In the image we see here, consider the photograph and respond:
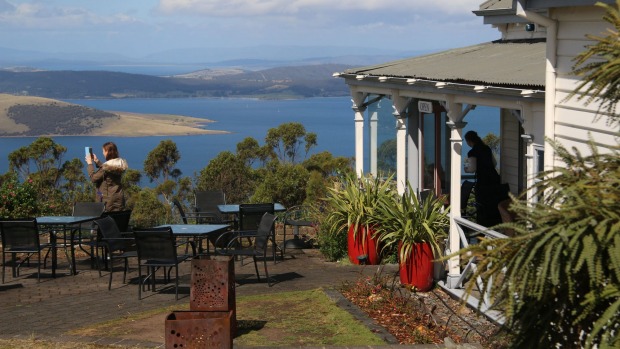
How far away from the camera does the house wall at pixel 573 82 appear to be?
7.99 m

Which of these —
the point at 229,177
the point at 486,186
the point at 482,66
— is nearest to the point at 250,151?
the point at 229,177

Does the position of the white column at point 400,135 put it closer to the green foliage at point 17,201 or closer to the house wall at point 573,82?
the house wall at point 573,82

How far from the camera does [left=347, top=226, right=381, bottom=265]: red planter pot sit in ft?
44.0

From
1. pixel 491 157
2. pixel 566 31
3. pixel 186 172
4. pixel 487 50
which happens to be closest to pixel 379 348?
pixel 566 31

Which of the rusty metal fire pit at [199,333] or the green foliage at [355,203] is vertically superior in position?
the green foliage at [355,203]

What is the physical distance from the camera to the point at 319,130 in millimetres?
187625

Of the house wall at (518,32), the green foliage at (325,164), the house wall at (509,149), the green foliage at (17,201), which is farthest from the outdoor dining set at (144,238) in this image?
the green foliage at (325,164)

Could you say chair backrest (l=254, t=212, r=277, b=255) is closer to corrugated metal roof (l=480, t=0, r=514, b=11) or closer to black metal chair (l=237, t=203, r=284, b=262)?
black metal chair (l=237, t=203, r=284, b=262)

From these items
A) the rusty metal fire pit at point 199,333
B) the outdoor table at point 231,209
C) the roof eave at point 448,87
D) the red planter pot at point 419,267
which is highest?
the roof eave at point 448,87

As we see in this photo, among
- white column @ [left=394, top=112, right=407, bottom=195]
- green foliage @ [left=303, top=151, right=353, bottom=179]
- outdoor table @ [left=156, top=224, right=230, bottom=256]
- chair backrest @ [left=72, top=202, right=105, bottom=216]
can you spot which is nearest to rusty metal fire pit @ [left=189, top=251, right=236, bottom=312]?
outdoor table @ [left=156, top=224, right=230, bottom=256]

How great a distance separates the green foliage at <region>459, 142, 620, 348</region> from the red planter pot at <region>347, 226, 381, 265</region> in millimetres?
8796

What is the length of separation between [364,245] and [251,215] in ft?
5.56

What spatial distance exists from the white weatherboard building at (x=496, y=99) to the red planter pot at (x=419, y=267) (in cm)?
27

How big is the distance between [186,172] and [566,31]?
11408 cm
